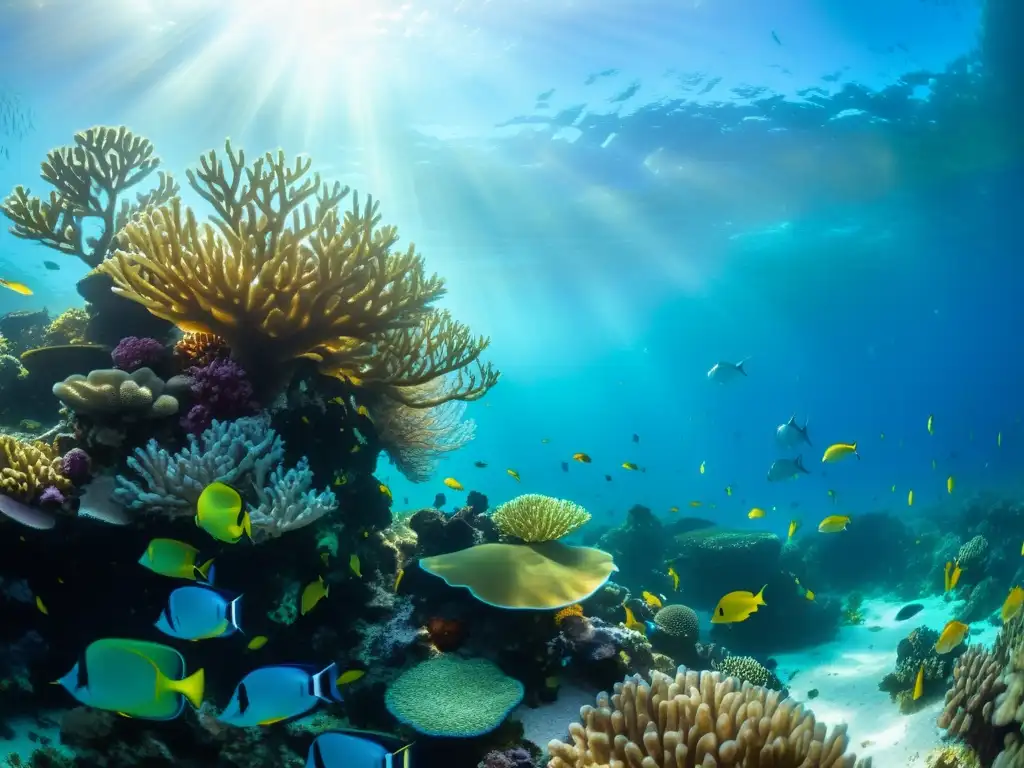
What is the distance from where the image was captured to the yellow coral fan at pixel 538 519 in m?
6.01

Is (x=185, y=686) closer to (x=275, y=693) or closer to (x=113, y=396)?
(x=275, y=693)

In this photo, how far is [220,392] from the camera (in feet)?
16.8

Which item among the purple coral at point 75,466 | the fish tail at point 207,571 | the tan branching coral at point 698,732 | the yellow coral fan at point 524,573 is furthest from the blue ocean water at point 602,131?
the tan branching coral at point 698,732

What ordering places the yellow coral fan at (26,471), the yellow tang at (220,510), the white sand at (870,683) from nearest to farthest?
the yellow tang at (220,510), the yellow coral fan at (26,471), the white sand at (870,683)

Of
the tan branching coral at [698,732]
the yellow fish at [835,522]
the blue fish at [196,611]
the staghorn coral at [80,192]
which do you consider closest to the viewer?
the tan branching coral at [698,732]

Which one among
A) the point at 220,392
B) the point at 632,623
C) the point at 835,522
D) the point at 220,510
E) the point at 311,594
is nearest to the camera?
the point at 220,510

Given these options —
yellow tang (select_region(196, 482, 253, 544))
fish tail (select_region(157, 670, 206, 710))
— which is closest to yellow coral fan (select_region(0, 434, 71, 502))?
yellow tang (select_region(196, 482, 253, 544))

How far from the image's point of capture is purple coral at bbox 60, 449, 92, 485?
4.50m

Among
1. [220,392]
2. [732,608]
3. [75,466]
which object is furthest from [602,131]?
[75,466]

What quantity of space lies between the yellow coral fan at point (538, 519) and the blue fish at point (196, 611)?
3445 mm

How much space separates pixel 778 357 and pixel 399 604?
9088cm

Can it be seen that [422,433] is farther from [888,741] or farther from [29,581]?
[888,741]

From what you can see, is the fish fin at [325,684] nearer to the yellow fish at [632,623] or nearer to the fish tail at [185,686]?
A: the fish tail at [185,686]

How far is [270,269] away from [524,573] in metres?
3.56
